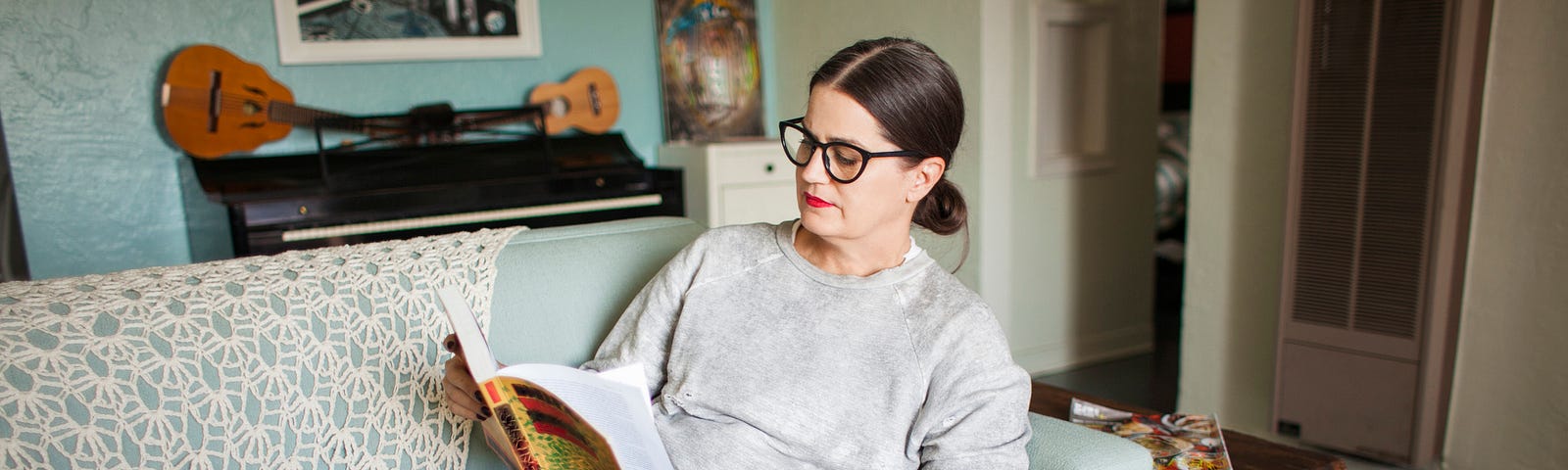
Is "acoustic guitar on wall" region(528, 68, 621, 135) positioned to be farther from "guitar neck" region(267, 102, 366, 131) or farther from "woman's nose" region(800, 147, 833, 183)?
"woman's nose" region(800, 147, 833, 183)

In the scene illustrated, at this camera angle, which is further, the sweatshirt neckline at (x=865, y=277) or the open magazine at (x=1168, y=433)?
the open magazine at (x=1168, y=433)

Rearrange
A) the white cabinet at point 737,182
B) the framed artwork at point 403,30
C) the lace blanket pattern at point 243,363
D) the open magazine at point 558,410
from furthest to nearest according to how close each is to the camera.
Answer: the white cabinet at point 737,182 → the framed artwork at point 403,30 → the lace blanket pattern at point 243,363 → the open magazine at point 558,410

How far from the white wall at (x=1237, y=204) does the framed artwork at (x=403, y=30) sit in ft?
7.10

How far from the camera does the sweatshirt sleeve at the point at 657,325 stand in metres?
1.40

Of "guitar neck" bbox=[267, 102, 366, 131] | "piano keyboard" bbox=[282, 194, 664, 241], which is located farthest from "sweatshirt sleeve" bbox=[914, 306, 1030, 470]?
"guitar neck" bbox=[267, 102, 366, 131]

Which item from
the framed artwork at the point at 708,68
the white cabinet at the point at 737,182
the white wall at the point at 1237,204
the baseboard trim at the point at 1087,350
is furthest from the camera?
the framed artwork at the point at 708,68

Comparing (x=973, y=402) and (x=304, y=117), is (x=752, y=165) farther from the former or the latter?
(x=973, y=402)

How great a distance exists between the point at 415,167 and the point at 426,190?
223 millimetres

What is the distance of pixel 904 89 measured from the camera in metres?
1.22

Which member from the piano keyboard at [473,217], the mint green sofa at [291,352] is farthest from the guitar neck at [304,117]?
the mint green sofa at [291,352]

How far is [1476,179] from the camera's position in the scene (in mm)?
2291

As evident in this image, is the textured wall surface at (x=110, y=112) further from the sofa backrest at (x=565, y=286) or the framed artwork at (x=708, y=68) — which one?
the sofa backrest at (x=565, y=286)

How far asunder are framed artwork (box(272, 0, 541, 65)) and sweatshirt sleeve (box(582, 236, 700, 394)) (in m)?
2.27

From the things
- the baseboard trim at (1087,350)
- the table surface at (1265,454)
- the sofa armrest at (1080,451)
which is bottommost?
the baseboard trim at (1087,350)
